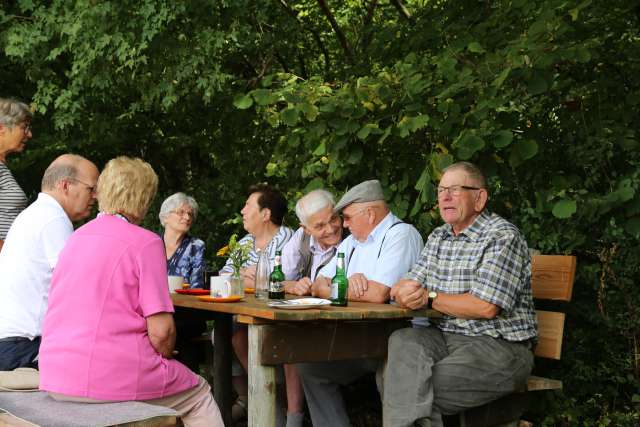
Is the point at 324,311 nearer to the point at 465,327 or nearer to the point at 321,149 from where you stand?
the point at 465,327

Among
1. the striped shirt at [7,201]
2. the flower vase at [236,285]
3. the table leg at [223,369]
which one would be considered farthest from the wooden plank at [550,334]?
the striped shirt at [7,201]

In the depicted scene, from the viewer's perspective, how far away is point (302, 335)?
3.51 m

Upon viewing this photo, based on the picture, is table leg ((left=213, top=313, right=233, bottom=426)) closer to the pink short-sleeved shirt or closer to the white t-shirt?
the white t-shirt

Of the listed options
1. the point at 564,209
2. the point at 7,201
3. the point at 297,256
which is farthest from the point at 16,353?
the point at 564,209

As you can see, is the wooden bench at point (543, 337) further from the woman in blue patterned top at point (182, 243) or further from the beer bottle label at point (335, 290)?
the woman in blue patterned top at point (182, 243)

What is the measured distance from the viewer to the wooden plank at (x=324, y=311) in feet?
10.8

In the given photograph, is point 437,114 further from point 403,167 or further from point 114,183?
point 114,183

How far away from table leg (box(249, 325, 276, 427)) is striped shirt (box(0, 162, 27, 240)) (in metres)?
1.89

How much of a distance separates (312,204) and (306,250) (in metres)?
0.43

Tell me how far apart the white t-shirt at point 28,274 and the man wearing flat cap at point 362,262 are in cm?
146

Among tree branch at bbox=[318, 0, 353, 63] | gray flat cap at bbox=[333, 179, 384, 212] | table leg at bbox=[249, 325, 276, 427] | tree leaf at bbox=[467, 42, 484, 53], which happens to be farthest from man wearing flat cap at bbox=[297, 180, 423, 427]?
tree branch at bbox=[318, 0, 353, 63]

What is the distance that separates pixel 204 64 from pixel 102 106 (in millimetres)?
3334

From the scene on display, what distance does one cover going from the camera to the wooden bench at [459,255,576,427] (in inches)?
151

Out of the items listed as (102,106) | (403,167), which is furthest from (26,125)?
(102,106)
